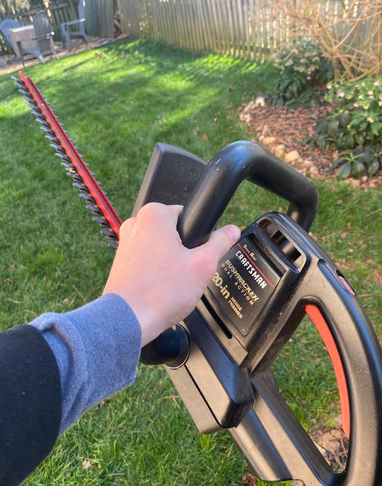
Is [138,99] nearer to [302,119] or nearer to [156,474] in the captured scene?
[302,119]

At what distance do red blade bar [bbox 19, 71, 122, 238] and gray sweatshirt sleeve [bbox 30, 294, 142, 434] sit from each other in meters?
0.85

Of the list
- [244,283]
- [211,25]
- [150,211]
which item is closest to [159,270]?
[150,211]

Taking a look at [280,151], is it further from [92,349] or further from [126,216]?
[92,349]

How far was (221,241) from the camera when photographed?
0.97 metres

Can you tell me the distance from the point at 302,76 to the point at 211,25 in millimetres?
4199

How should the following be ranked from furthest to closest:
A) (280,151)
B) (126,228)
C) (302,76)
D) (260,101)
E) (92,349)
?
(260,101) → (302,76) → (280,151) → (126,228) → (92,349)

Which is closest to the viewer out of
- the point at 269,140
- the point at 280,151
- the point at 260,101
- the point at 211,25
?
the point at 280,151

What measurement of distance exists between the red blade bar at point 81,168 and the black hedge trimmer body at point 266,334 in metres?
0.51

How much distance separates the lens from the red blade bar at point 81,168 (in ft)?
5.51

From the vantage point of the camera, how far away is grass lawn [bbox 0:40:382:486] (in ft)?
6.75

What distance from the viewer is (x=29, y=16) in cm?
1405

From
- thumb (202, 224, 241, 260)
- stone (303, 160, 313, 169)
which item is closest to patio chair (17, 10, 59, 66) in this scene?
stone (303, 160, 313, 169)

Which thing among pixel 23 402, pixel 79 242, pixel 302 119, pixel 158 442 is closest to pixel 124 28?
pixel 302 119

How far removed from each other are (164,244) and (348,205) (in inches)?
113
